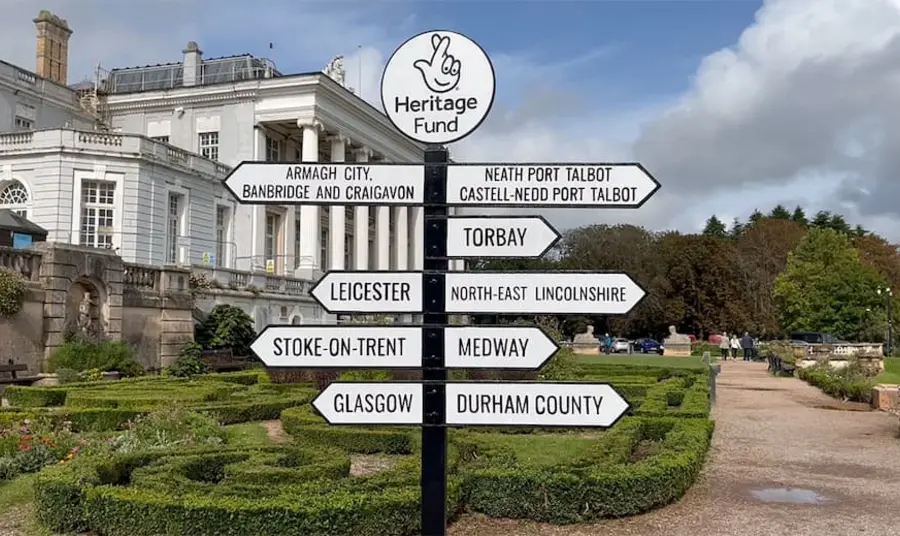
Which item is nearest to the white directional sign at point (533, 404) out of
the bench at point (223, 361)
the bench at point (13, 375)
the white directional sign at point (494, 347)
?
the white directional sign at point (494, 347)

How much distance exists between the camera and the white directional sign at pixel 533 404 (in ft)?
14.7

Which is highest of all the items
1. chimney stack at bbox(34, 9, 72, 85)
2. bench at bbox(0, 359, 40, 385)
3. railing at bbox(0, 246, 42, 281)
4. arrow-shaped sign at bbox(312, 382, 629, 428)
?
chimney stack at bbox(34, 9, 72, 85)

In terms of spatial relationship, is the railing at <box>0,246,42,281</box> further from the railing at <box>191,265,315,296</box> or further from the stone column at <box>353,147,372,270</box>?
the stone column at <box>353,147,372,270</box>

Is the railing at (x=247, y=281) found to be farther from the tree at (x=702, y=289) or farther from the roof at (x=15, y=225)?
the tree at (x=702, y=289)

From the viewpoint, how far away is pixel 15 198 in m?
35.9

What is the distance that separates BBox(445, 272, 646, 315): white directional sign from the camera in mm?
4609

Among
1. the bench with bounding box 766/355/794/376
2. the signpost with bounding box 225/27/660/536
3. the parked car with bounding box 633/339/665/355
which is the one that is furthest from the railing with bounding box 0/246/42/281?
the parked car with bounding box 633/339/665/355

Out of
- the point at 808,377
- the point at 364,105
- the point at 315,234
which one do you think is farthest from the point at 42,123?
the point at 808,377

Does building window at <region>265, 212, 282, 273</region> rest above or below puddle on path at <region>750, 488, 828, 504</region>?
above

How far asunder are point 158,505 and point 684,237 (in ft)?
243

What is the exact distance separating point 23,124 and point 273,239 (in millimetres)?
14154

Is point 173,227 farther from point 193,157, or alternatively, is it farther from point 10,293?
point 10,293

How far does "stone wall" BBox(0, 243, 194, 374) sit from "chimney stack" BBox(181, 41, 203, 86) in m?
28.7

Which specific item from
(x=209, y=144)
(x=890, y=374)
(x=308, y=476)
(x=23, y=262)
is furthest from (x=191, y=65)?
(x=308, y=476)
